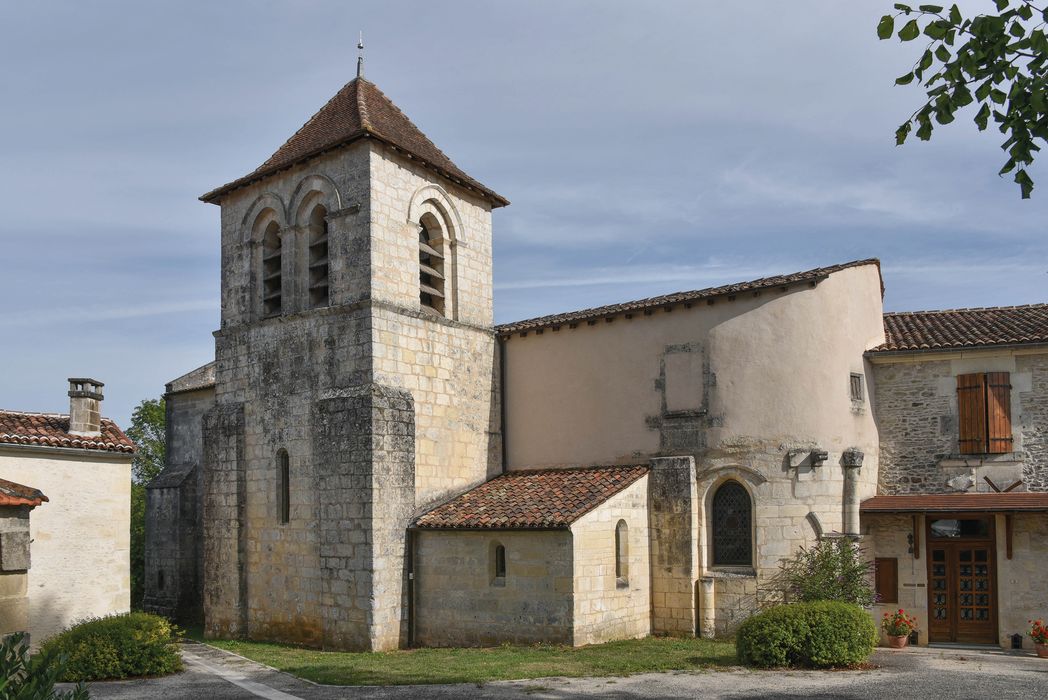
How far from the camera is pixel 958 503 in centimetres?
1597

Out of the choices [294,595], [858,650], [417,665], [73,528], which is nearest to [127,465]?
[73,528]

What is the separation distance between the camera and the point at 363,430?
1644cm

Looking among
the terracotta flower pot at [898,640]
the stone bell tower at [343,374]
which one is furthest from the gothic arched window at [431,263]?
the terracotta flower pot at [898,640]

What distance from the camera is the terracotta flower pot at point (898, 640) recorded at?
16.2 m

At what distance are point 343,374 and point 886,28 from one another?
12561 millimetres

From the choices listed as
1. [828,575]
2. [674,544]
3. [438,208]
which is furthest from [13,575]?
[828,575]

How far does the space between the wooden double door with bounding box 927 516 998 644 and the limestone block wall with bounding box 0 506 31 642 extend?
1438 centimetres

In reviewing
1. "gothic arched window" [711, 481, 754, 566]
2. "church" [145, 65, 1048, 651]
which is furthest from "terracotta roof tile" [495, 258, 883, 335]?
"gothic arched window" [711, 481, 754, 566]

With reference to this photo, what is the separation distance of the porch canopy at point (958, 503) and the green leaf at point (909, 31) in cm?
1148

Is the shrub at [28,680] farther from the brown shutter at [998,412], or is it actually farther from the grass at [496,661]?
the brown shutter at [998,412]

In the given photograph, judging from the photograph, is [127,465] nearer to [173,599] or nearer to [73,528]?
[73,528]

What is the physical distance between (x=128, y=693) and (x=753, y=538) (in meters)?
10.1

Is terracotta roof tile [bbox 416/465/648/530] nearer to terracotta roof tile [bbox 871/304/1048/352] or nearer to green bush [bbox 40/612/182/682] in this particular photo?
green bush [bbox 40/612/182/682]

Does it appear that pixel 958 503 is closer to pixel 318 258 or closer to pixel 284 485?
pixel 284 485
